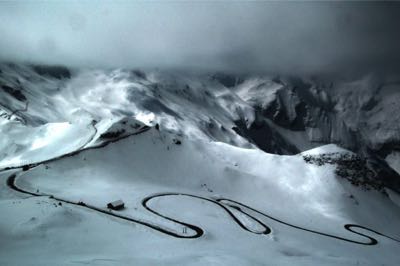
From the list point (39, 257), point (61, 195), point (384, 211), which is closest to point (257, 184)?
point (384, 211)

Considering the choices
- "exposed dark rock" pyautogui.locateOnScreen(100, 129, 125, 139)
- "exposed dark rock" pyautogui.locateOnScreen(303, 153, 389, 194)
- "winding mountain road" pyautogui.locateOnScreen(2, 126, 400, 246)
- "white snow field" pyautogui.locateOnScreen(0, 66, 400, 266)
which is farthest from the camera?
"exposed dark rock" pyautogui.locateOnScreen(303, 153, 389, 194)

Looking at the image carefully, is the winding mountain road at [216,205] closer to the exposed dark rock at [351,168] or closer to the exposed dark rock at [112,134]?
the exposed dark rock at [112,134]

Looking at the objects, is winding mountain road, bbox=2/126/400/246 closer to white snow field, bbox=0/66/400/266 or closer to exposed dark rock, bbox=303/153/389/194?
white snow field, bbox=0/66/400/266

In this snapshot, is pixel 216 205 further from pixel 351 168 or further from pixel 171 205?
pixel 351 168

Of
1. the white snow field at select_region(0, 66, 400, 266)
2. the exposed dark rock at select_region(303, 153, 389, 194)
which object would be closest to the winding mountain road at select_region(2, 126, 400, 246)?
the white snow field at select_region(0, 66, 400, 266)

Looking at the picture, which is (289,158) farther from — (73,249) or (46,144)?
(73,249)

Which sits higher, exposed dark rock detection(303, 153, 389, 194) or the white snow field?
exposed dark rock detection(303, 153, 389, 194)

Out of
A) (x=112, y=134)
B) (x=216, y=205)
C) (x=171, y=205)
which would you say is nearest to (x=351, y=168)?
(x=216, y=205)

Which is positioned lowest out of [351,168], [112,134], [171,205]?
[171,205]

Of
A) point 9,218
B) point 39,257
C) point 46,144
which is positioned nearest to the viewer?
point 39,257
